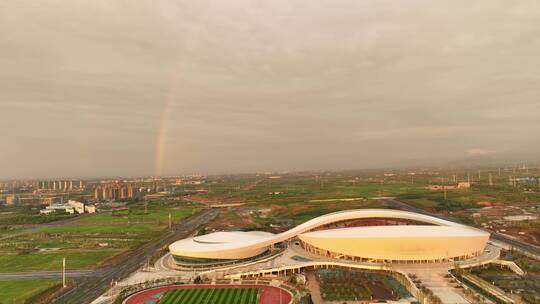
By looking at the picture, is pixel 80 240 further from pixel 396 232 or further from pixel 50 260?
pixel 396 232

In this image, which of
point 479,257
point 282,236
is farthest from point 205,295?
point 479,257

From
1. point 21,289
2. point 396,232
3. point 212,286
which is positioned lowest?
point 21,289

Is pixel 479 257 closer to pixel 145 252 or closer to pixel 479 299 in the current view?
pixel 479 299

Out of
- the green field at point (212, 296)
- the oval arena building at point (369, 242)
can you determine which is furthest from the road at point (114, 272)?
the green field at point (212, 296)

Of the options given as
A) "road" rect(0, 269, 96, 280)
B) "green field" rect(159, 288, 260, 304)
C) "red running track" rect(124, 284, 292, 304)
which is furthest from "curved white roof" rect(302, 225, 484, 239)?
"road" rect(0, 269, 96, 280)

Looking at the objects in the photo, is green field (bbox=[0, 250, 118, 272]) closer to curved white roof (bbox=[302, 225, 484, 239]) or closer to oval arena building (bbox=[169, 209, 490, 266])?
oval arena building (bbox=[169, 209, 490, 266])

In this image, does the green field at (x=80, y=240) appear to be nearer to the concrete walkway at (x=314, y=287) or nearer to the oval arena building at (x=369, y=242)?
the oval arena building at (x=369, y=242)

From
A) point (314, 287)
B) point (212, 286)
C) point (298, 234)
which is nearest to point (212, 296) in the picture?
point (212, 286)
